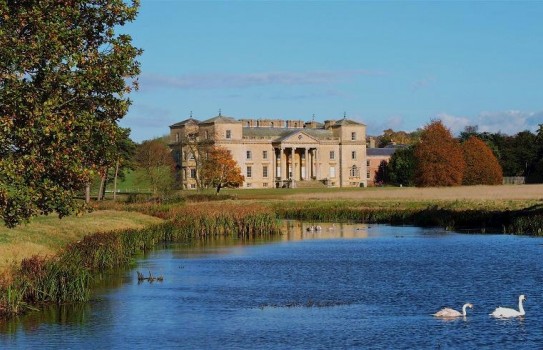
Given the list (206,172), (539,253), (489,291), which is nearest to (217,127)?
(206,172)

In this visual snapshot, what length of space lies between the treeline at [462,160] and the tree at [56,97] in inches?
3627

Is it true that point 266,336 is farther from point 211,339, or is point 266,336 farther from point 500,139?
point 500,139

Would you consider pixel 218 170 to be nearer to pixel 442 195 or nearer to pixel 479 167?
pixel 479 167

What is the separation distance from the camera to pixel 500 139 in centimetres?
15025

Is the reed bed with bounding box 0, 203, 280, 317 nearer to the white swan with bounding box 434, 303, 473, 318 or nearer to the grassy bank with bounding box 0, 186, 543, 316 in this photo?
the grassy bank with bounding box 0, 186, 543, 316

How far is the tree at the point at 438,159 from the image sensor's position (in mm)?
114500

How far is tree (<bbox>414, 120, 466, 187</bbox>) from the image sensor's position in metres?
114

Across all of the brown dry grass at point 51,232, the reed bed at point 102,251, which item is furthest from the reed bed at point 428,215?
the brown dry grass at point 51,232

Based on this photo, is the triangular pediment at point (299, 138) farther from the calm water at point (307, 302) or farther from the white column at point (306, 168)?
the calm water at point (307, 302)

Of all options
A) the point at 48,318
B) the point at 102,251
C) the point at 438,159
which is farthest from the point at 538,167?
the point at 48,318

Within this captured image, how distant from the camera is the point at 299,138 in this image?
144000mm

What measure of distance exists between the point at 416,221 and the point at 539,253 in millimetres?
26247

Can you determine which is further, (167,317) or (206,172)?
(206,172)

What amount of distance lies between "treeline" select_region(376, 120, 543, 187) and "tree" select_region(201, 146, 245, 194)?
23448 mm
